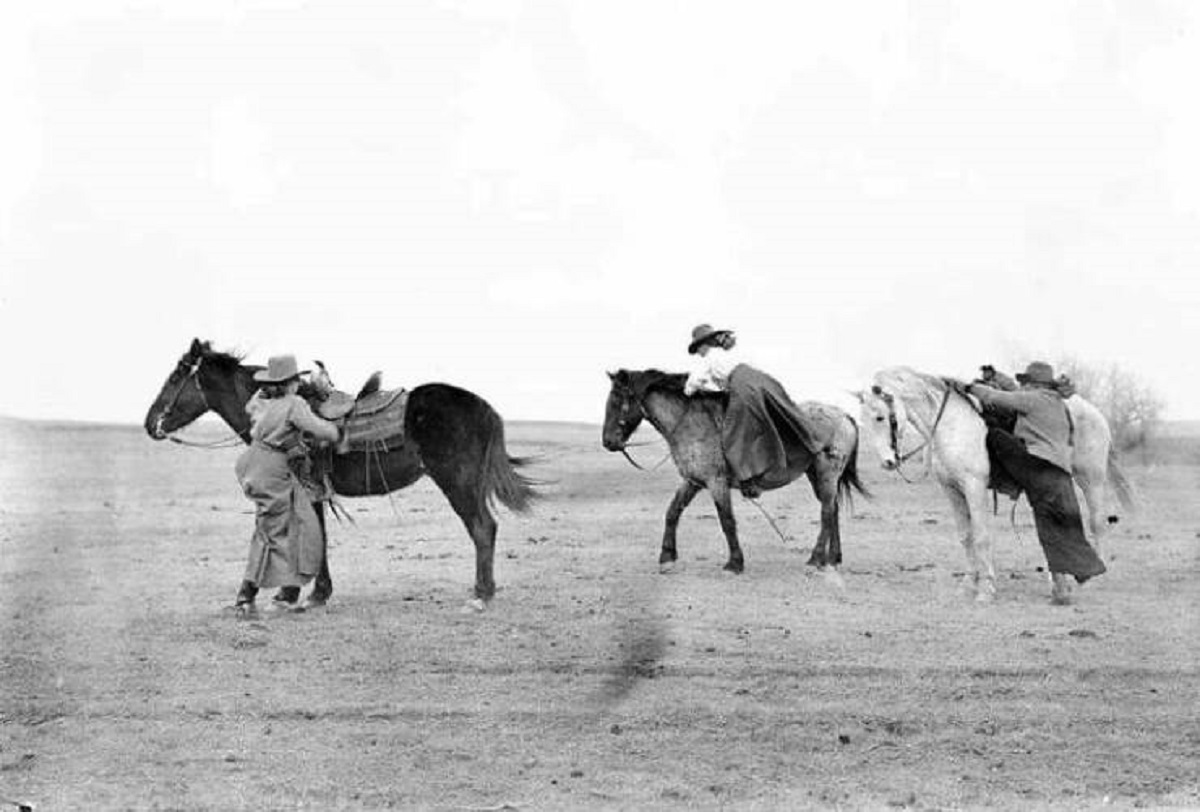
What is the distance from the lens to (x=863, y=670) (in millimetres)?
11680

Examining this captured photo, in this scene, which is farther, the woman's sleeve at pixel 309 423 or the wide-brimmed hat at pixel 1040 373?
the wide-brimmed hat at pixel 1040 373

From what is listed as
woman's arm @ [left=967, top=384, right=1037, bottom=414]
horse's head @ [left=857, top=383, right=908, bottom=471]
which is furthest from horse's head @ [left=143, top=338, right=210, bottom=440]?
woman's arm @ [left=967, top=384, right=1037, bottom=414]

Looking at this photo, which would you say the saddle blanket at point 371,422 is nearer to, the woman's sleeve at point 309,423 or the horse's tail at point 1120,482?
the woman's sleeve at point 309,423

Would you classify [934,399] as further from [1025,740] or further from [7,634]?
[7,634]

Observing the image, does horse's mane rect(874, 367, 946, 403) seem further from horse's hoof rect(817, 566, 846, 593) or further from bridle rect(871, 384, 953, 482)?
horse's hoof rect(817, 566, 846, 593)

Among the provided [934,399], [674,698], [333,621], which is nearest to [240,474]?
[333,621]

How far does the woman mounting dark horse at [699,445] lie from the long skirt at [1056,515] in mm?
2080

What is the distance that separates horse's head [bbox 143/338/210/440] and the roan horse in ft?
13.2

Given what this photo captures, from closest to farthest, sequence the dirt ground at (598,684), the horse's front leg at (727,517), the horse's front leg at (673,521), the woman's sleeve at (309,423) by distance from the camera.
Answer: the dirt ground at (598,684) < the woman's sleeve at (309,423) < the horse's front leg at (727,517) < the horse's front leg at (673,521)

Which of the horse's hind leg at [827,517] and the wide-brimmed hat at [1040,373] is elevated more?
the wide-brimmed hat at [1040,373]

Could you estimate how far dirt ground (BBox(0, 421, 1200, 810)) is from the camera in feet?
30.2

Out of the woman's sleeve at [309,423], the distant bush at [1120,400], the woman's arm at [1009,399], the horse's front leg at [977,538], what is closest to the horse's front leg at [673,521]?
the horse's front leg at [977,538]

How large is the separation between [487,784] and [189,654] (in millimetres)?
3748

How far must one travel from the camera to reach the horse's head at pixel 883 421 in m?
14.2
